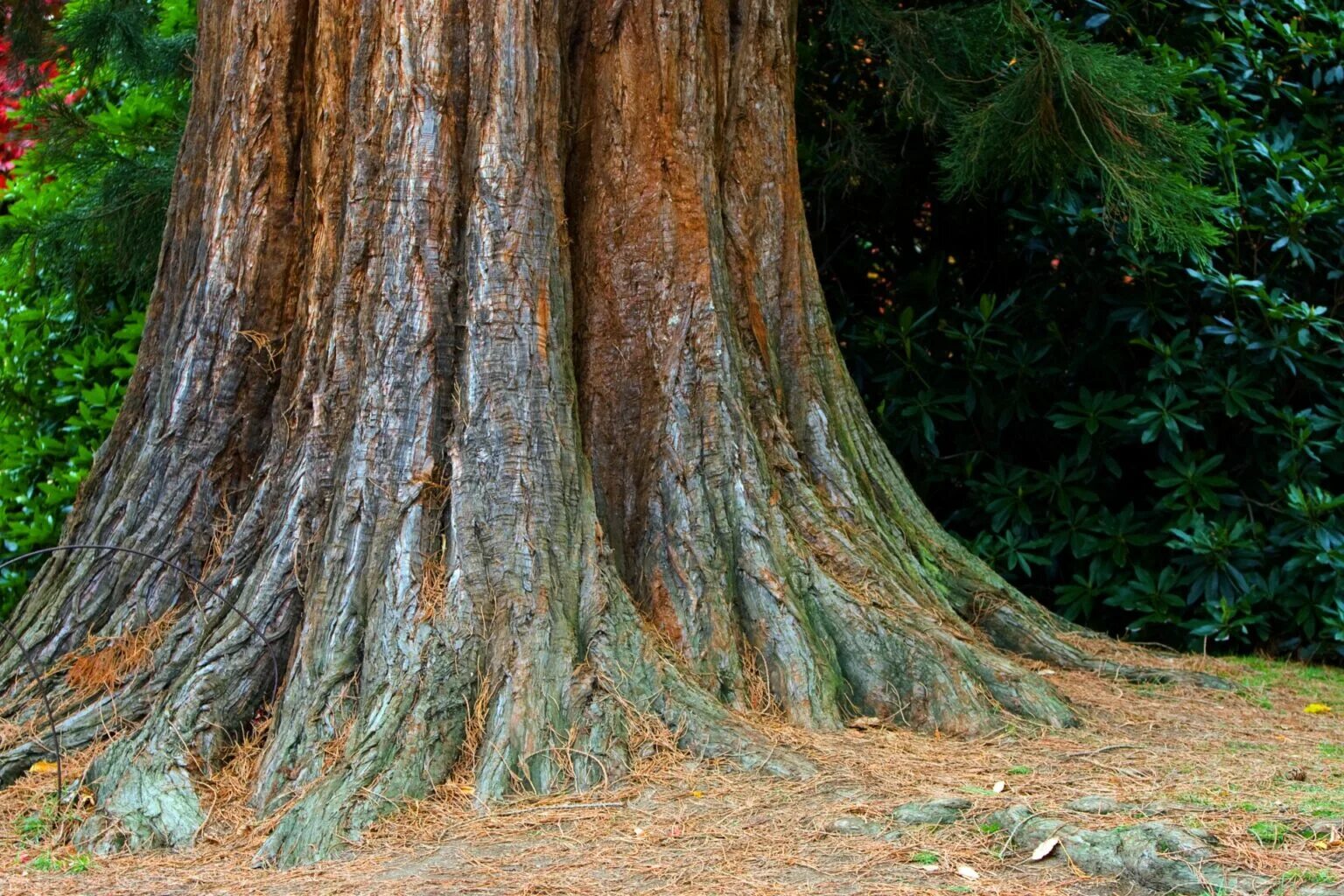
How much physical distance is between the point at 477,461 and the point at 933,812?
1.77 metres

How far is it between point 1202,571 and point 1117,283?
1.58 metres

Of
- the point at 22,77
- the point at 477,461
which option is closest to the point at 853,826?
the point at 477,461

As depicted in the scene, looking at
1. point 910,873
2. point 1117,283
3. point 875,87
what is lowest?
point 910,873

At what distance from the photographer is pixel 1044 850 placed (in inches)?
126

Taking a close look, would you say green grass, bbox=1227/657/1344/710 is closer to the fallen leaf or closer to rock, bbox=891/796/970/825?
rock, bbox=891/796/970/825

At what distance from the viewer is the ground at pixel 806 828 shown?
3.17m

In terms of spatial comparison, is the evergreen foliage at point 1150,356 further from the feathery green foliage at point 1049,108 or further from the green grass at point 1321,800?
the green grass at point 1321,800

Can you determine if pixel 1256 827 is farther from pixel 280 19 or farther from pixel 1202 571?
pixel 280 19

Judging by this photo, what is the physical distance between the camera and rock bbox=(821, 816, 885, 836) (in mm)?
3457

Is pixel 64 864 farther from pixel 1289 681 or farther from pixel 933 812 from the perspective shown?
pixel 1289 681

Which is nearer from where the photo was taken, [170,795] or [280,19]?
[170,795]

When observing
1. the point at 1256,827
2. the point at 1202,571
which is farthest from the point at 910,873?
the point at 1202,571

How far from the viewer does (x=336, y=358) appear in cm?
453

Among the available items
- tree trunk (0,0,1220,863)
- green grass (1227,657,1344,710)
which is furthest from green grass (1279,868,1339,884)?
green grass (1227,657,1344,710)
